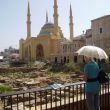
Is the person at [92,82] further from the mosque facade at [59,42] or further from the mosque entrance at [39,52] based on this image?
the mosque entrance at [39,52]

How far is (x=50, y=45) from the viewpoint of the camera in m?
70.3

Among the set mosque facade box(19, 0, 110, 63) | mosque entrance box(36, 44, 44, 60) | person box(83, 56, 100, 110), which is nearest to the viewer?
person box(83, 56, 100, 110)

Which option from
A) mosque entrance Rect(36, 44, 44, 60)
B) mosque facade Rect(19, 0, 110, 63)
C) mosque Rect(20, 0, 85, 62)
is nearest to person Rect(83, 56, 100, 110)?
mosque facade Rect(19, 0, 110, 63)

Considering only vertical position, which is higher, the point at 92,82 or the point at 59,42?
the point at 59,42

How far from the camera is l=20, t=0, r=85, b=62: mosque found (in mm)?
60125

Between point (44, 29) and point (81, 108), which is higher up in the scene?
point (44, 29)

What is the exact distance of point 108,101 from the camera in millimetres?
7621

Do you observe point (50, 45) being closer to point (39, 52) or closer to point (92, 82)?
point (39, 52)

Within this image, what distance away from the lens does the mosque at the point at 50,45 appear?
2367 inches

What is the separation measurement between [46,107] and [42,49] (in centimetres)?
6840

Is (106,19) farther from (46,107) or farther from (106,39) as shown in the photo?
(46,107)

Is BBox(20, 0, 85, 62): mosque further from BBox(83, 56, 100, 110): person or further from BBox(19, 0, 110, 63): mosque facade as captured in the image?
BBox(83, 56, 100, 110): person

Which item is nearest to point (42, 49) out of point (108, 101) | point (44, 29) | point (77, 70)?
point (44, 29)

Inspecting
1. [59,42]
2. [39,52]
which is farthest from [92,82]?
[39,52]
